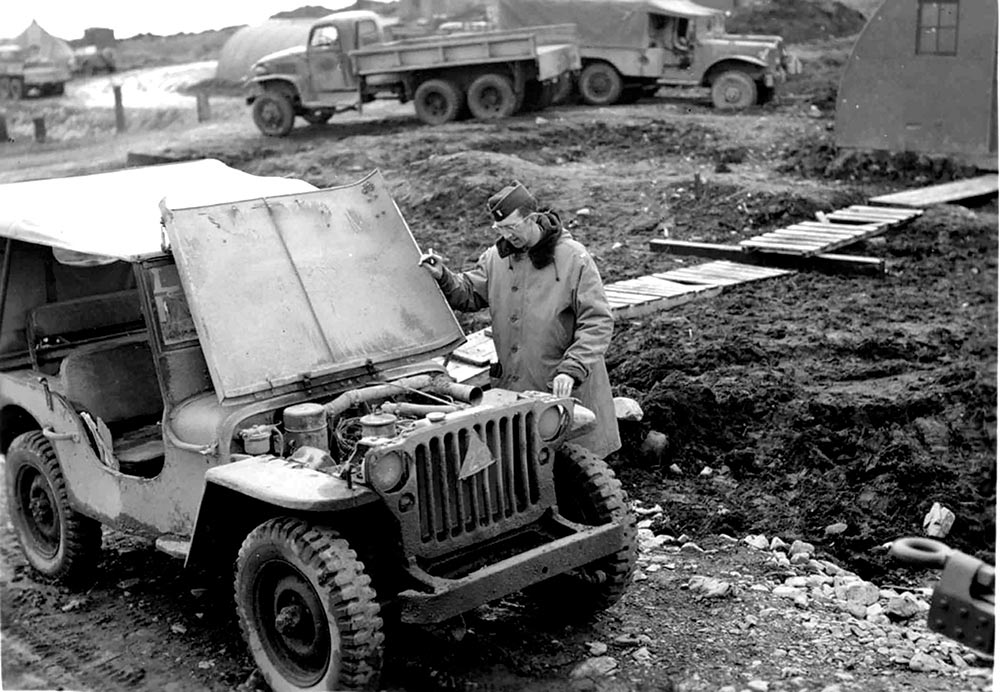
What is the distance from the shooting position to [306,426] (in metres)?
4.44

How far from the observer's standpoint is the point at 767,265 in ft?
32.5

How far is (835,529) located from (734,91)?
562 inches

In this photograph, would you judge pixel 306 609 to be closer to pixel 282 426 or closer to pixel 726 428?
pixel 282 426

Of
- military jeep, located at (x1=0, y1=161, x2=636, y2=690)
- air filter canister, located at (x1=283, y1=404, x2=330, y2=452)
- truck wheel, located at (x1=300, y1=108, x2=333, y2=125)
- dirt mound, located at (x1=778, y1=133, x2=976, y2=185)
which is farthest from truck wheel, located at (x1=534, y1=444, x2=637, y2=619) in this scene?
truck wheel, located at (x1=300, y1=108, x2=333, y2=125)

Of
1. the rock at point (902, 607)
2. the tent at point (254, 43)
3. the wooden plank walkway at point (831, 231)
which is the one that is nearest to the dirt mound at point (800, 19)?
the tent at point (254, 43)

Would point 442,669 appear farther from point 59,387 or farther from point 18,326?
point 18,326

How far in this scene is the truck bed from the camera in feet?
58.2

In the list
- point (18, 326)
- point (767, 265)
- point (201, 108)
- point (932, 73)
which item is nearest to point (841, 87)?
point (932, 73)

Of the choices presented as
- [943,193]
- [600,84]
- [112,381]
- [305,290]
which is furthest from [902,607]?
[600,84]

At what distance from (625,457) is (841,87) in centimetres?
654

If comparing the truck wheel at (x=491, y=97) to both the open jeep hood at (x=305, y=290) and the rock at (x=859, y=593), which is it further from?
the rock at (x=859, y=593)

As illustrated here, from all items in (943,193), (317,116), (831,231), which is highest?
(317,116)

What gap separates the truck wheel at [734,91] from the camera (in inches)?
744

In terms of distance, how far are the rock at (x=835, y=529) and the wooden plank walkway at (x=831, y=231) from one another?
4.29 m
